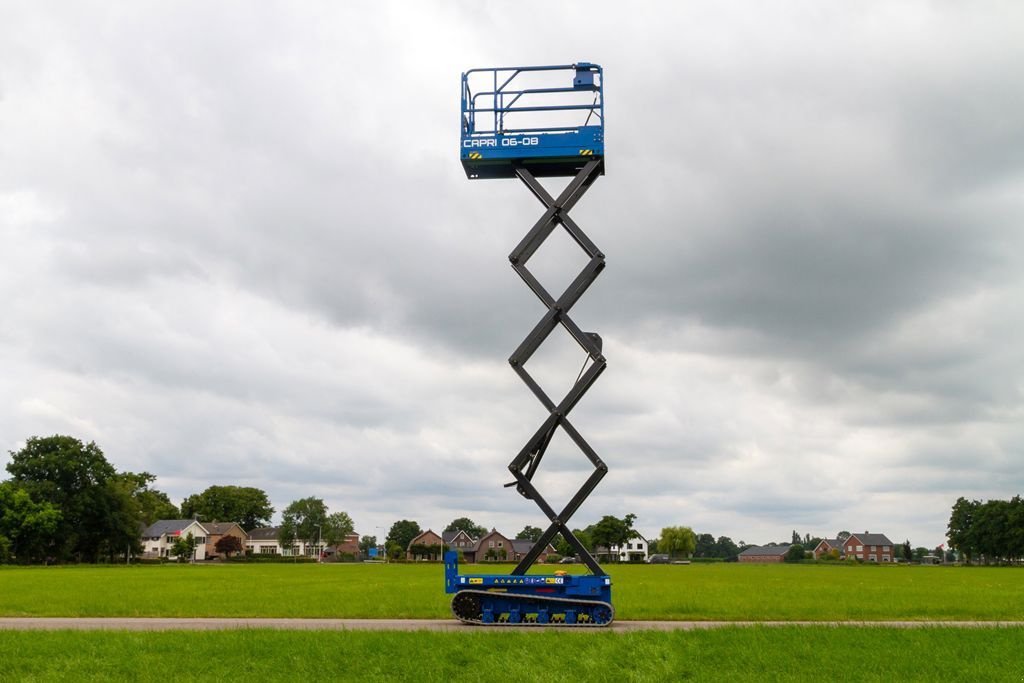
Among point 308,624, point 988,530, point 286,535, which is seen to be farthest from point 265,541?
point 308,624

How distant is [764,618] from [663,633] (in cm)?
809

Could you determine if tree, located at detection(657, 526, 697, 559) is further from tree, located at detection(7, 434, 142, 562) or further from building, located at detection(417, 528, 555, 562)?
tree, located at detection(7, 434, 142, 562)

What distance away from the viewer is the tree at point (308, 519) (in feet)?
559

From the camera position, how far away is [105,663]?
53.5 ft

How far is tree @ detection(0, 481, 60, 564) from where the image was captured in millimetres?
90812

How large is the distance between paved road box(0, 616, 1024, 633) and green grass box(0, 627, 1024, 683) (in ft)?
7.64

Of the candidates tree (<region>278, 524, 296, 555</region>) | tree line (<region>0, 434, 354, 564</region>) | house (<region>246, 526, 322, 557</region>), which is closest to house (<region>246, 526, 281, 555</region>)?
house (<region>246, 526, 322, 557</region>)

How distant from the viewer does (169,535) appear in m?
149

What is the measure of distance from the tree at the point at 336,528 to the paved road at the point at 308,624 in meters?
152

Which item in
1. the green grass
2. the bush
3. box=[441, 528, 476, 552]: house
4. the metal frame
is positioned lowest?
the bush

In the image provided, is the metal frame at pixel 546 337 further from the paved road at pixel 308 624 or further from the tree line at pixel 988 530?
the tree line at pixel 988 530

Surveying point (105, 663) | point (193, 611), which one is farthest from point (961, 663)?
point (193, 611)

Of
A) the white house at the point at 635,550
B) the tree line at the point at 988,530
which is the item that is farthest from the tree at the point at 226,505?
the tree line at the point at 988,530

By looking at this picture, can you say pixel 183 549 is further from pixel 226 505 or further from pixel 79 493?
pixel 226 505
